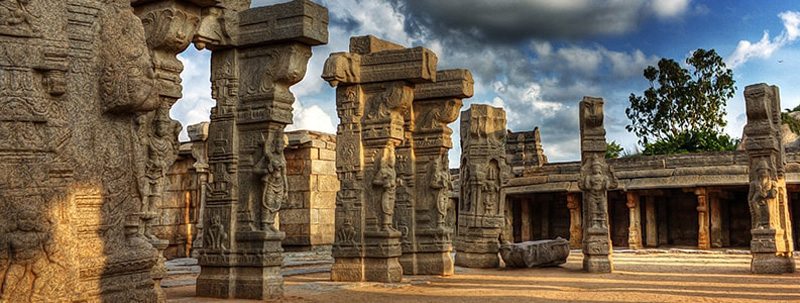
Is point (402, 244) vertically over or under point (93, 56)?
under

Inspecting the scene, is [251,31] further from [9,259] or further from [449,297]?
[9,259]

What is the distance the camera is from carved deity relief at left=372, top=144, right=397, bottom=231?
46.5 ft

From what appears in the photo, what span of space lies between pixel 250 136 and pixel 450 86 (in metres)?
6.13

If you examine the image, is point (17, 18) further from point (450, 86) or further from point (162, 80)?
point (450, 86)

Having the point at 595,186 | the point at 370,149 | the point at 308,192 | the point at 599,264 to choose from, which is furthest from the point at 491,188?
the point at 370,149

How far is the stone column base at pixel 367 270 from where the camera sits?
45.9 feet

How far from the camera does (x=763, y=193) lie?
17344mm

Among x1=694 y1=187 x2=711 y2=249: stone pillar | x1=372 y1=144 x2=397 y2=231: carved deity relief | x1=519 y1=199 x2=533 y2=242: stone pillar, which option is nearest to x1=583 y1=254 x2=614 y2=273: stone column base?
x1=372 y1=144 x2=397 y2=231: carved deity relief

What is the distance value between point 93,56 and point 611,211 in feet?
87.0

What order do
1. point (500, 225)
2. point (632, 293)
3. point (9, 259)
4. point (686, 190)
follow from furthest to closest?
point (686, 190)
point (500, 225)
point (632, 293)
point (9, 259)

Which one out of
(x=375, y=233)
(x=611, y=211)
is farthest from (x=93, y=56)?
(x=611, y=211)

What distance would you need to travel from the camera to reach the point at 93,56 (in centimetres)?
564

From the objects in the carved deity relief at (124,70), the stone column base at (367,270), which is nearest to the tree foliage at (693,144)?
the stone column base at (367,270)

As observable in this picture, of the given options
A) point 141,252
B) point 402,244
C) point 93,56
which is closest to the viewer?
point 93,56
